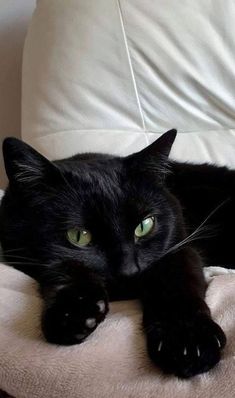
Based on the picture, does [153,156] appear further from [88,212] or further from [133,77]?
[133,77]

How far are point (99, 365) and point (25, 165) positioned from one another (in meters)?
0.40

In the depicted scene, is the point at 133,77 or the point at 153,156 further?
the point at 133,77

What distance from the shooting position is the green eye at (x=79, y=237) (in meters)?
0.92

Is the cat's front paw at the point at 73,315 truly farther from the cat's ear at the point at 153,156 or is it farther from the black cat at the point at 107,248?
the cat's ear at the point at 153,156

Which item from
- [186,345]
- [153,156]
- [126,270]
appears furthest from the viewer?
[153,156]

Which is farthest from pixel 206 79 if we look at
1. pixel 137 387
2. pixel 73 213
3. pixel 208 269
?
pixel 137 387

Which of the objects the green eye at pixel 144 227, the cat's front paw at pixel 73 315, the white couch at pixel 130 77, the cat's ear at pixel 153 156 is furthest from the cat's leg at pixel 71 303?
the white couch at pixel 130 77

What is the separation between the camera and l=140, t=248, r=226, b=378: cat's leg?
692 mm

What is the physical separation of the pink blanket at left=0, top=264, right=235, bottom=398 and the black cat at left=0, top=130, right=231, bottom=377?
20 millimetres

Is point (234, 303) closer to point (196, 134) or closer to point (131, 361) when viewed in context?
point (131, 361)

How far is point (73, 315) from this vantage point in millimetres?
751

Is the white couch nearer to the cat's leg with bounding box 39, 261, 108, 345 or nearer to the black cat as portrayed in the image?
the black cat

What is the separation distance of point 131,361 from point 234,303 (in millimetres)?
224

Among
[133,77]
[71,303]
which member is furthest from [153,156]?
[133,77]
